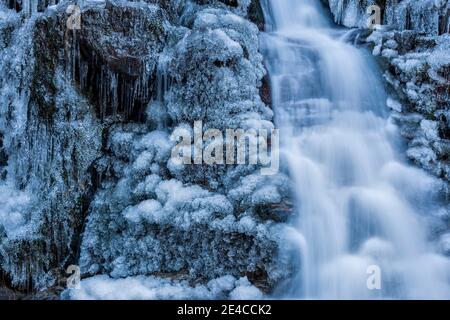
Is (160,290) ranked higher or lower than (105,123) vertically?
lower

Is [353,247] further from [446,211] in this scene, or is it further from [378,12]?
[378,12]

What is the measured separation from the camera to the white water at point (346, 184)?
4828 millimetres

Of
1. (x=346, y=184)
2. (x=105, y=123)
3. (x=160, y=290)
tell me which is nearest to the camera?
(x=160, y=290)

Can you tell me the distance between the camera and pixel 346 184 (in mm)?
5555

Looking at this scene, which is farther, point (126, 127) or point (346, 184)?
point (126, 127)

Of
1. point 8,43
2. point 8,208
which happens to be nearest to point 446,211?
point 8,208

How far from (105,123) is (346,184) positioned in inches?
115

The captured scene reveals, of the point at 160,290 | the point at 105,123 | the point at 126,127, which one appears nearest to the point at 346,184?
the point at 160,290

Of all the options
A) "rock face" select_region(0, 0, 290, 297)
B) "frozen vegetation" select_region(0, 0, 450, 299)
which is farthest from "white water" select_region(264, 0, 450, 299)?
"rock face" select_region(0, 0, 290, 297)

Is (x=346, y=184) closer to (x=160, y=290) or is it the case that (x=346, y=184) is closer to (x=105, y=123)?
(x=160, y=290)

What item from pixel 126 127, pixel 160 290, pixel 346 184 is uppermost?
pixel 126 127

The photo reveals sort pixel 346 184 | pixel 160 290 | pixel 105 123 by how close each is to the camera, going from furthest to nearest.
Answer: pixel 105 123 → pixel 346 184 → pixel 160 290

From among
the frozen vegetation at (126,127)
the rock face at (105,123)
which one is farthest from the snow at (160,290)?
the rock face at (105,123)

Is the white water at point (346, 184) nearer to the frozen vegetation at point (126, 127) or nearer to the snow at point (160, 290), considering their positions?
the frozen vegetation at point (126, 127)
